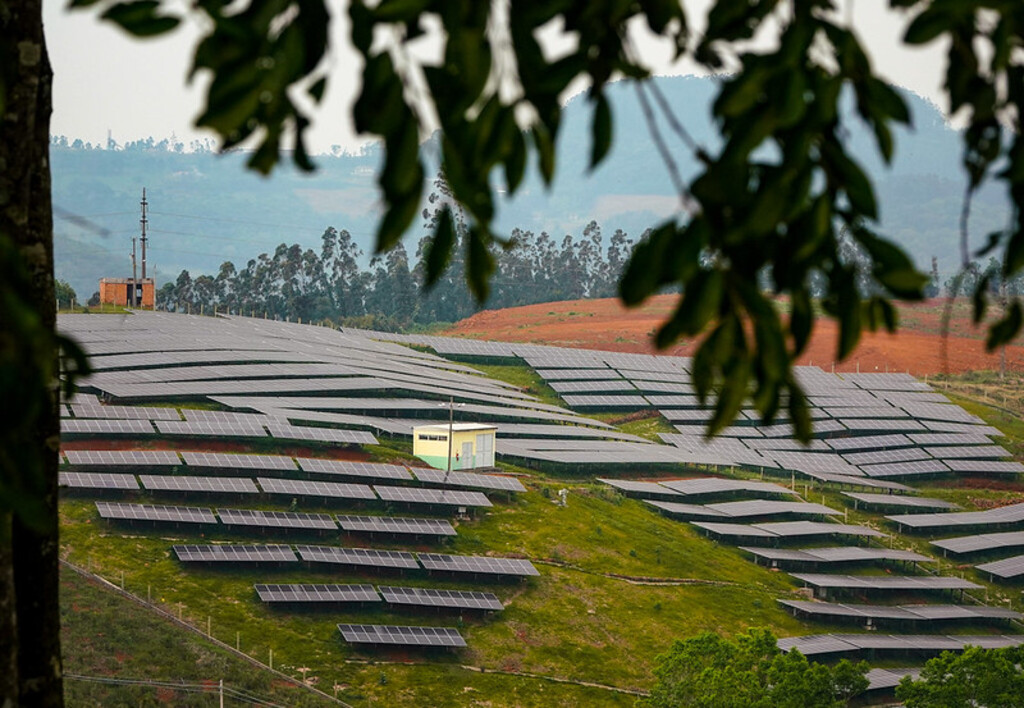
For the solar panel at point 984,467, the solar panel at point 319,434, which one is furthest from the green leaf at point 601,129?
the solar panel at point 984,467

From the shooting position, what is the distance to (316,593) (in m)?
41.5

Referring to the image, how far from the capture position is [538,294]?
6555 inches

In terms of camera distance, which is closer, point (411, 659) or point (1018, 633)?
point (411, 659)

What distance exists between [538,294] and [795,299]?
163565 millimetres

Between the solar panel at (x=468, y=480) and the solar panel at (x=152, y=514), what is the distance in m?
10.4

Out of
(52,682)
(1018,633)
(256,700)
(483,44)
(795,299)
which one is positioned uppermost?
(483,44)

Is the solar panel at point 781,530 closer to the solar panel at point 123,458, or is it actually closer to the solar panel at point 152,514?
the solar panel at point 152,514

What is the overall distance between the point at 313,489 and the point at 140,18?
154ft

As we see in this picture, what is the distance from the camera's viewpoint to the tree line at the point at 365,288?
140 metres

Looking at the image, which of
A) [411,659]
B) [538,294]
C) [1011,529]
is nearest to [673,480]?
[1011,529]

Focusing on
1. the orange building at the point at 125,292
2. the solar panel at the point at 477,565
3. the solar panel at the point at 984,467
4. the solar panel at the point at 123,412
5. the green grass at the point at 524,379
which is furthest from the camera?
the orange building at the point at 125,292

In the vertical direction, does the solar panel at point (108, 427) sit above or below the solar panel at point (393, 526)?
above

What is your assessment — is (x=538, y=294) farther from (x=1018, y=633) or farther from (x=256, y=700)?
(x=256, y=700)

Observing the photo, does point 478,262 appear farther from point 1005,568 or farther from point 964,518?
point 964,518
